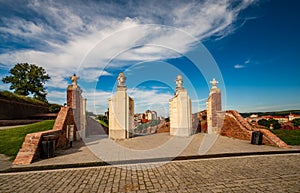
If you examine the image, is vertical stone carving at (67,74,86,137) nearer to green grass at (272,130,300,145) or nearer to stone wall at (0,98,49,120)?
green grass at (272,130,300,145)

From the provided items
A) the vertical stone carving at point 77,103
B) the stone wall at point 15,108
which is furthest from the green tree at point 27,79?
the vertical stone carving at point 77,103

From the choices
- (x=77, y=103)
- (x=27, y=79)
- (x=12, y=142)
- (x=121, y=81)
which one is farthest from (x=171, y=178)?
(x=27, y=79)

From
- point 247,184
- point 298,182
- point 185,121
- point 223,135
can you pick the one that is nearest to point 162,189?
point 247,184

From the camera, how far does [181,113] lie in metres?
13.8

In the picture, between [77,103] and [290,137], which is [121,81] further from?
[290,137]

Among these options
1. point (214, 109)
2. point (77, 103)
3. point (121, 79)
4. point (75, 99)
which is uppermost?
point (121, 79)

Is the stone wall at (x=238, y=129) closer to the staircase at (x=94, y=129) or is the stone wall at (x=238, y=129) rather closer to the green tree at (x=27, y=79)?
the staircase at (x=94, y=129)

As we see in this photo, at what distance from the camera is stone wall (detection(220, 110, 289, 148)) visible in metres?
9.58

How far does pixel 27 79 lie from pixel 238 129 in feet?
142

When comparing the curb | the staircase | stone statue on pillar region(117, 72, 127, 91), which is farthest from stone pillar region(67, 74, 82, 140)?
the curb

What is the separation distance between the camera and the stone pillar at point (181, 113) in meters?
13.7

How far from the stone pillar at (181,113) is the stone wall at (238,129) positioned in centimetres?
274

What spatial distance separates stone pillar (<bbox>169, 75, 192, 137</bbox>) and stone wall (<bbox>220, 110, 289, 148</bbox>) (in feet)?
9.00

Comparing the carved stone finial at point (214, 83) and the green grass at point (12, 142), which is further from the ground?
the carved stone finial at point (214, 83)
